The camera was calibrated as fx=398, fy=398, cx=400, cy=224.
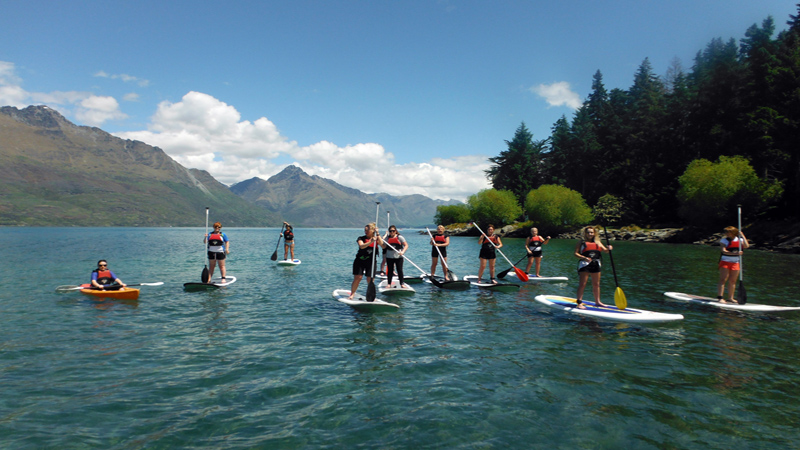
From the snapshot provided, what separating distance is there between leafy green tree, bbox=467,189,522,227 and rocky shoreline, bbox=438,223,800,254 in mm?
4605

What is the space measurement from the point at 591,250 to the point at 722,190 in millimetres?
57970

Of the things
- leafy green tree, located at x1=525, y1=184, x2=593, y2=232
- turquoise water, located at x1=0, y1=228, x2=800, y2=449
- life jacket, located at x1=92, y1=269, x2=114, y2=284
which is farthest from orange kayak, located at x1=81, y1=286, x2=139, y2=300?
leafy green tree, located at x1=525, y1=184, x2=593, y2=232

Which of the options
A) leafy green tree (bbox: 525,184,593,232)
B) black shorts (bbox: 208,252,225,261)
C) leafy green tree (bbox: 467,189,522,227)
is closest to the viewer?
black shorts (bbox: 208,252,225,261)

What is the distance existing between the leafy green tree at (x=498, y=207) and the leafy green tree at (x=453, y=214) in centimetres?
2099

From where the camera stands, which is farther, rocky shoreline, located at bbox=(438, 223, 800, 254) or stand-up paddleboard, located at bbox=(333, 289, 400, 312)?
rocky shoreline, located at bbox=(438, 223, 800, 254)

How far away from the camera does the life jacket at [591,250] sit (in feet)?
41.8

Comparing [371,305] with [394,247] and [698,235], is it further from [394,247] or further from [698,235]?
[698,235]

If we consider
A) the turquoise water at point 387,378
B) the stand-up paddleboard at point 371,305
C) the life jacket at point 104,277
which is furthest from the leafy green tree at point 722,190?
the life jacket at point 104,277

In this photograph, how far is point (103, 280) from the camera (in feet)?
54.2

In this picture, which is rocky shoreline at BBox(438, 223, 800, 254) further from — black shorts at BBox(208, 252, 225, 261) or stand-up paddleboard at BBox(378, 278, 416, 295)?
black shorts at BBox(208, 252, 225, 261)

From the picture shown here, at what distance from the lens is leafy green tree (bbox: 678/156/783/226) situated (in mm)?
54031

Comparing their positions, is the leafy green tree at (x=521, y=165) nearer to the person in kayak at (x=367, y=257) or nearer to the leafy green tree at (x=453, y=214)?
the leafy green tree at (x=453, y=214)

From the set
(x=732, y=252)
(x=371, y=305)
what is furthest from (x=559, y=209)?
(x=371, y=305)

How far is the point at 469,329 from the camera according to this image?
1188 cm
